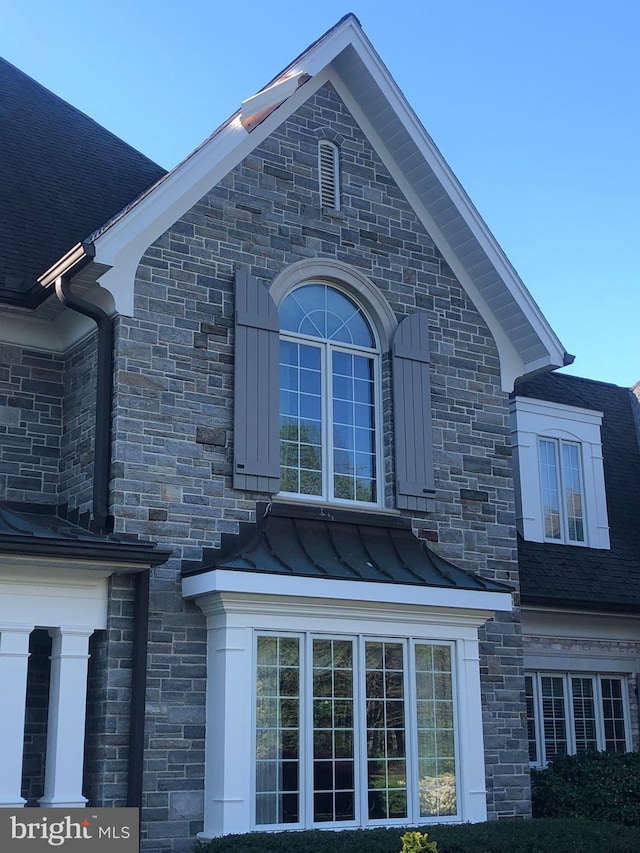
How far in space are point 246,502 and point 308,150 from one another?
175 inches

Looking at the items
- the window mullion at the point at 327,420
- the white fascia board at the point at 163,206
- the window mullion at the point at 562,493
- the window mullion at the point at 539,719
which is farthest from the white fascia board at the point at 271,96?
the window mullion at the point at 539,719

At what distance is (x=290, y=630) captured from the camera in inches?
438

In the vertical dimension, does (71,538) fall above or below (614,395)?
below

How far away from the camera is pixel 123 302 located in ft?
37.2

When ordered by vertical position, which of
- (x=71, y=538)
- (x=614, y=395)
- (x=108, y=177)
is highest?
(x=108, y=177)

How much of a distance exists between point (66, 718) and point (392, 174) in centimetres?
767

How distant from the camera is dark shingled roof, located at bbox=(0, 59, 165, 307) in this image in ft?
41.3

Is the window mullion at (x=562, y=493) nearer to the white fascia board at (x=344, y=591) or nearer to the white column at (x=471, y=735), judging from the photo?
the white fascia board at (x=344, y=591)

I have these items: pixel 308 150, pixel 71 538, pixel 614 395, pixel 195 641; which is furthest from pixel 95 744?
pixel 614 395

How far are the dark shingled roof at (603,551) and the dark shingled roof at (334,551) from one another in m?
2.55

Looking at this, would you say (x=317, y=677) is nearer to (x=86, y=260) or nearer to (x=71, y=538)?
(x=71, y=538)

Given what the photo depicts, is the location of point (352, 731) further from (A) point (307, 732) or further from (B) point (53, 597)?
(B) point (53, 597)

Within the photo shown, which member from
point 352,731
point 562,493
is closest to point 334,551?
point 352,731

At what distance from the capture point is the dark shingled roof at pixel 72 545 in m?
9.56
